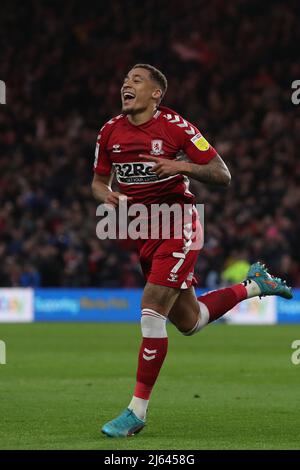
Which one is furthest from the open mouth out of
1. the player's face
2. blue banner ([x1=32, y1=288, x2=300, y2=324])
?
blue banner ([x1=32, y1=288, x2=300, y2=324])

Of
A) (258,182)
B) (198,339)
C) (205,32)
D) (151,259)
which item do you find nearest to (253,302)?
(258,182)

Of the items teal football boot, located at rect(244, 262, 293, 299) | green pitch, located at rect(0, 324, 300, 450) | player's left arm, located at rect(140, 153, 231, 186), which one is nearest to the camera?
green pitch, located at rect(0, 324, 300, 450)

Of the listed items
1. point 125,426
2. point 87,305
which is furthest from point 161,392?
point 87,305

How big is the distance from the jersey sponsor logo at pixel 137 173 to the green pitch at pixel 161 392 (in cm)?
180

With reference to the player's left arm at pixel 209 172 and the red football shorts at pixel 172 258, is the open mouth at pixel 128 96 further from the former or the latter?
the red football shorts at pixel 172 258

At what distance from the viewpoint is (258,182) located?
25.2 meters

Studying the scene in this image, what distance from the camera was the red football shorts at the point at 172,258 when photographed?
743cm

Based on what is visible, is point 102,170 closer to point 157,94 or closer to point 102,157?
point 102,157

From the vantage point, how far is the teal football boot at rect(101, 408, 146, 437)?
277 inches

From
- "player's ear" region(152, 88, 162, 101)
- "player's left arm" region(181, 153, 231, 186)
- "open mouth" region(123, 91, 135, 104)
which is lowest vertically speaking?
"player's left arm" region(181, 153, 231, 186)

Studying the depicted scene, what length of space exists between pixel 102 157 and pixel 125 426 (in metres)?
2.06

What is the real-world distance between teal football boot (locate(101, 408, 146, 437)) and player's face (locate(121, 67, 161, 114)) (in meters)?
2.18

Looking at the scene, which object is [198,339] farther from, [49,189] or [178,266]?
[178,266]

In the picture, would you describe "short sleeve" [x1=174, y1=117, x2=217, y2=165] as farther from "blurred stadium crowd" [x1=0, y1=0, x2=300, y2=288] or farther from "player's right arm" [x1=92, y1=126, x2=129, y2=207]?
"blurred stadium crowd" [x1=0, y1=0, x2=300, y2=288]
